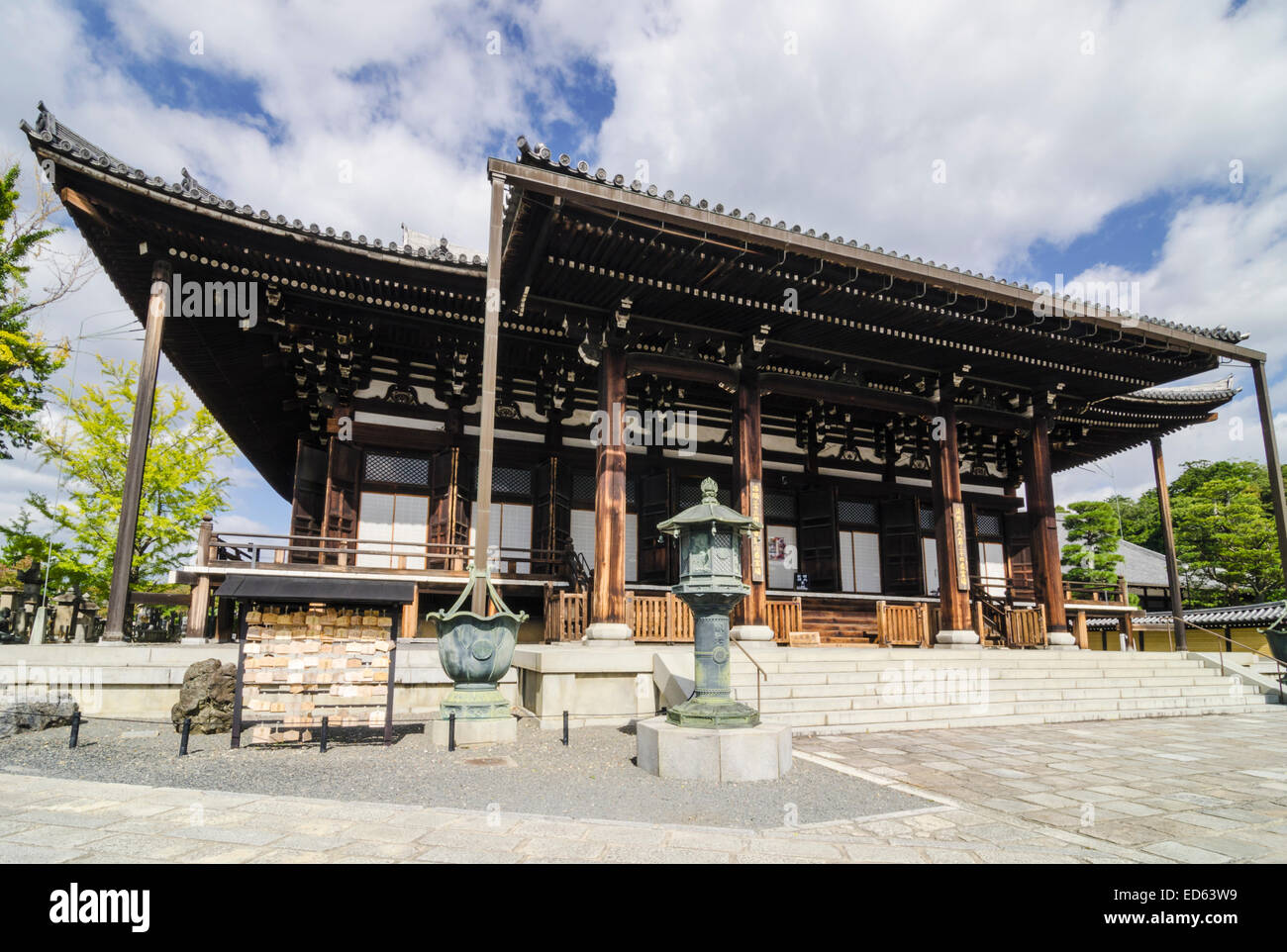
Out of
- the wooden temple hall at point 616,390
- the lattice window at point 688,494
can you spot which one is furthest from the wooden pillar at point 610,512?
the lattice window at point 688,494

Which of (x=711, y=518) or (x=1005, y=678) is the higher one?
(x=711, y=518)

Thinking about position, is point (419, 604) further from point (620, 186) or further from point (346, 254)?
point (620, 186)

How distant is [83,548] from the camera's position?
67.7 feet

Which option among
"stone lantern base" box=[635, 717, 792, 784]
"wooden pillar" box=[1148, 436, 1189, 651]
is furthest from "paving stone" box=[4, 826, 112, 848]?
"wooden pillar" box=[1148, 436, 1189, 651]

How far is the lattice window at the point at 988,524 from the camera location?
18.8m

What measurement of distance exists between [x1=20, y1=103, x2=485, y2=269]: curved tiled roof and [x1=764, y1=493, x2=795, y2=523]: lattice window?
30.0 feet

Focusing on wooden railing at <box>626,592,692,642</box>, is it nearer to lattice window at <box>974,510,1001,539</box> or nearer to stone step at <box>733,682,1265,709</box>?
stone step at <box>733,682,1265,709</box>

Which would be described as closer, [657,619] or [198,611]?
[198,611]

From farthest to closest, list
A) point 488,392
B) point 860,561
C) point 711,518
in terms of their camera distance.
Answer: point 860,561 < point 488,392 < point 711,518

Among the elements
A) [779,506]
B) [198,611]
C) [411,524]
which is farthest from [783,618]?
[198,611]

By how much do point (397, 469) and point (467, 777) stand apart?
29.4ft

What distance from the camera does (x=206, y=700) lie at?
802cm

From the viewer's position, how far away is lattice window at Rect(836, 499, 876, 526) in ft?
56.1

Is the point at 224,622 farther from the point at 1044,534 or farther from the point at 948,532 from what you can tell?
the point at 1044,534
